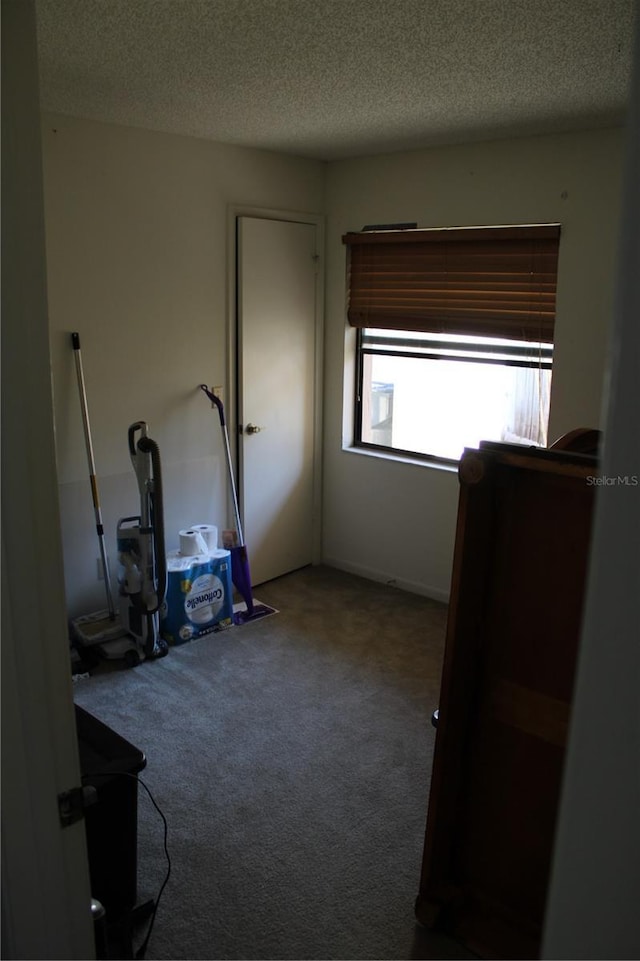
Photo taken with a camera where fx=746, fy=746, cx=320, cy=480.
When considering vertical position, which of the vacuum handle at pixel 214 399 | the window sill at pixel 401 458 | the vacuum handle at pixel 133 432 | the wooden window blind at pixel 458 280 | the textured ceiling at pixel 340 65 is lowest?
the window sill at pixel 401 458

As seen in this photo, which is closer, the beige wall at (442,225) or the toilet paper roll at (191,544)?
the beige wall at (442,225)

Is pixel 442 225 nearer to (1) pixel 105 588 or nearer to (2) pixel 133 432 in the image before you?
(2) pixel 133 432

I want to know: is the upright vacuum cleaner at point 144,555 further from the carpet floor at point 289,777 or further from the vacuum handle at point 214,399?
the vacuum handle at point 214,399

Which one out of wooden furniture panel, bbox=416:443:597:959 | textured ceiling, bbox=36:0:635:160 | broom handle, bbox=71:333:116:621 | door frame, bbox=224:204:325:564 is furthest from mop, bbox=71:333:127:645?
wooden furniture panel, bbox=416:443:597:959

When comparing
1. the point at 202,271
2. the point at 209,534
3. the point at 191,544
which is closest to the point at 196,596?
the point at 191,544

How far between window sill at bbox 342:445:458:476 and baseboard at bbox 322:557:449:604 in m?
0.76

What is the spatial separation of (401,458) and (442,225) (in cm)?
144

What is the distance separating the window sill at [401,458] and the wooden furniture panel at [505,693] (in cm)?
248

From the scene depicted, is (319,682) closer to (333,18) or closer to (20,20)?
(333,18)

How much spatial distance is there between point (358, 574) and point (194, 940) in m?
3.08

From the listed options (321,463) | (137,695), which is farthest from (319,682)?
(321,463)

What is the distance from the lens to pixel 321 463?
523 cm

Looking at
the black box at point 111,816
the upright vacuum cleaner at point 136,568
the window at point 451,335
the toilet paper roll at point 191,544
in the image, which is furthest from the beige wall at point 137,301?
the black box at point 111,816

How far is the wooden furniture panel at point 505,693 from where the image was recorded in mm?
1898
